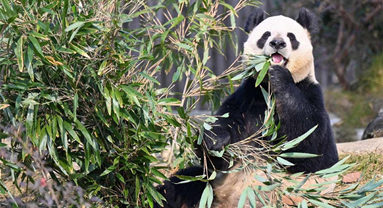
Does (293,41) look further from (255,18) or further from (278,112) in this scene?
(278,112)

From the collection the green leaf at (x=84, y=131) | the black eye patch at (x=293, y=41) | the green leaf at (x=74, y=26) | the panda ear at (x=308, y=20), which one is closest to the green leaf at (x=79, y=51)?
the green leaf at (x=74, y=26)

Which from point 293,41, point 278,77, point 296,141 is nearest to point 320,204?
point 296,141

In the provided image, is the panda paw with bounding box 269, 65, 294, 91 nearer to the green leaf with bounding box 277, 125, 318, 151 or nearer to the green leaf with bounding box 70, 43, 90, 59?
the green leaf with bounding box 277, 125, 318, 151

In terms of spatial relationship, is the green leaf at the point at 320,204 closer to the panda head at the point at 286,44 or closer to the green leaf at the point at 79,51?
the panda head at the point at 286,44

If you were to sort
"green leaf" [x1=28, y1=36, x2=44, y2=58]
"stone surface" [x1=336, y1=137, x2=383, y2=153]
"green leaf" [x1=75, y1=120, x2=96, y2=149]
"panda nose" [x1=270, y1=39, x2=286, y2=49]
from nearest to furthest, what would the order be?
"green leaf" [x1=28, y1=36, x2=44, y2=58] → "green leaf" [x1=75, y1=120, x2=96, y2=149] → "panda nose" [x1=270, y1=39, x2=286, y2=49] → "stone surface" [x1=336, y1=137, x2=383, y2=153]

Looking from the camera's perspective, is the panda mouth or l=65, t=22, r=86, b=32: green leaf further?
the panda mouth

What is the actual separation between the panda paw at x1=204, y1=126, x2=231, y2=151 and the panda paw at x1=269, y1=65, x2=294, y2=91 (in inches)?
18.2

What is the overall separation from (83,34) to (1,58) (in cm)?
50

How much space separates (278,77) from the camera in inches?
148

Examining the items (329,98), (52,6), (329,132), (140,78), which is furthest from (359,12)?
(52,6)

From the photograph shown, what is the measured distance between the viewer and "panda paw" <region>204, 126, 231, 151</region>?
3717 mm

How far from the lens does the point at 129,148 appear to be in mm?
3508

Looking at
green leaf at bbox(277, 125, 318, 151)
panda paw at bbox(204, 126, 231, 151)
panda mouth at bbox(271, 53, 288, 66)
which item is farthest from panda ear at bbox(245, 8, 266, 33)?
green leaf at bbox(277, 125, 318, 151)

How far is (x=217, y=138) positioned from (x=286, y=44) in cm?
86
